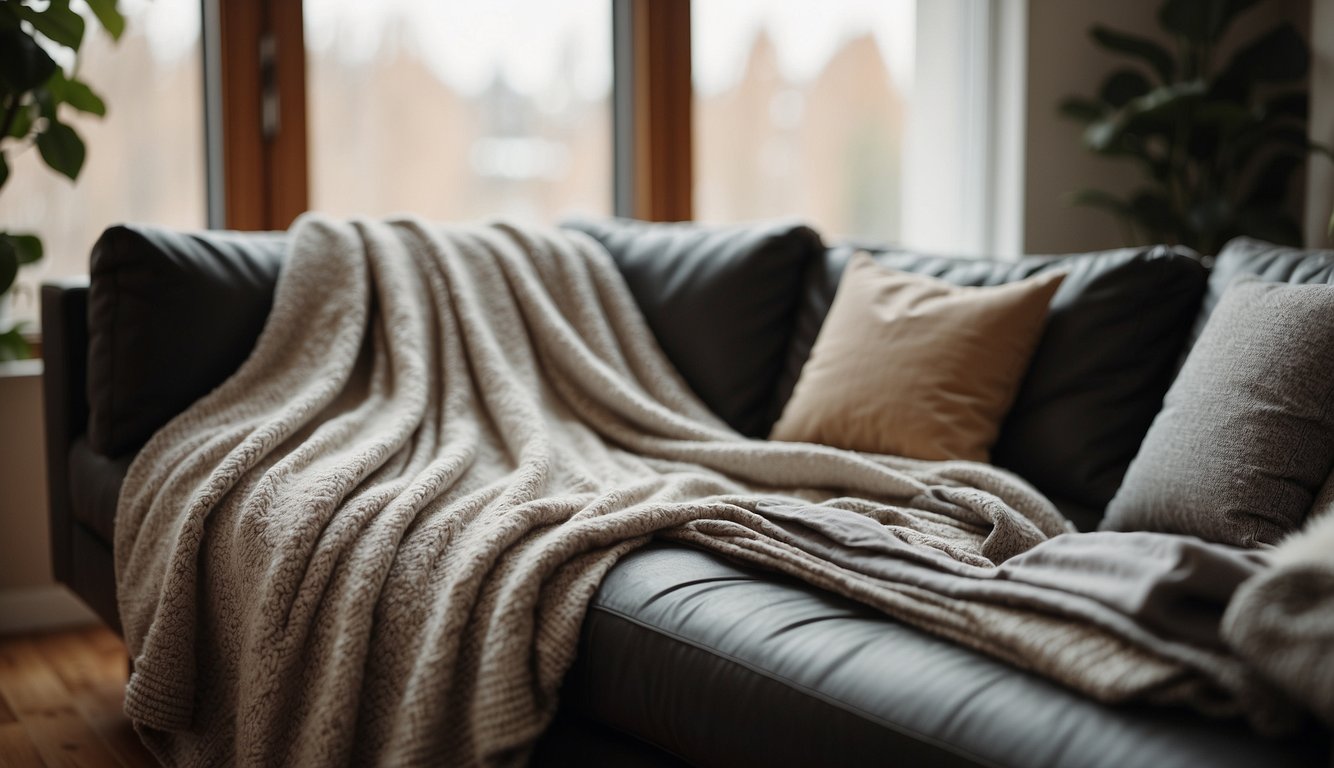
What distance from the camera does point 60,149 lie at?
2324mm

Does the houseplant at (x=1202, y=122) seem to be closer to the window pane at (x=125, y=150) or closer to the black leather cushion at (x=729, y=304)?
the black leather cushion at (x=729, y=304)

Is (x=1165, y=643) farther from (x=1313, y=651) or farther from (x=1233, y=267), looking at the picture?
(x=1233, y=267)

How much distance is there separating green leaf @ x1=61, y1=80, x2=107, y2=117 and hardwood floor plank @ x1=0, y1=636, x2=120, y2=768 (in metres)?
A: 1.05

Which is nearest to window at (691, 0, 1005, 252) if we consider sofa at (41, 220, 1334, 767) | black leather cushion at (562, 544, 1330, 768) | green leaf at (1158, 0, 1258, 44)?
green leaf at (1158, 0, 1258, 44)

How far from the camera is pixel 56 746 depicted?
1984 millimetres

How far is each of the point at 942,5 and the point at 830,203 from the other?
2.02 feet

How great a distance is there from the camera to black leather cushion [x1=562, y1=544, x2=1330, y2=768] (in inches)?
37.3

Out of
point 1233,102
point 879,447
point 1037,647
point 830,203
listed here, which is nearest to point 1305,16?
point 1233,102

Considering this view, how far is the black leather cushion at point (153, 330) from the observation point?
6.57 feet

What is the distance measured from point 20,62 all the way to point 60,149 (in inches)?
9.1

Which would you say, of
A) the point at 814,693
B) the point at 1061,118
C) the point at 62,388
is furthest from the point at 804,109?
the point at 814,693

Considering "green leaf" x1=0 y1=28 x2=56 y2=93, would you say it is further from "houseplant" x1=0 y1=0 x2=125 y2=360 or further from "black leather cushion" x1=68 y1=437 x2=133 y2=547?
"black leather cushion" x1=68 y1=437 x2=133 y2=547

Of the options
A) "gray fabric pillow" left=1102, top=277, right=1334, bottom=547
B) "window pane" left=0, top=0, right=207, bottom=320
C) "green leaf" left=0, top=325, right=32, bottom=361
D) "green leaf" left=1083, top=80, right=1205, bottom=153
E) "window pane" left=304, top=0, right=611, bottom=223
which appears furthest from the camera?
"green leaf" left=1083, top=80, right=1205, bottom=153

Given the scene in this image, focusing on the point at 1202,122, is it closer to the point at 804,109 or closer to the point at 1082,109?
the point at 1082,109
